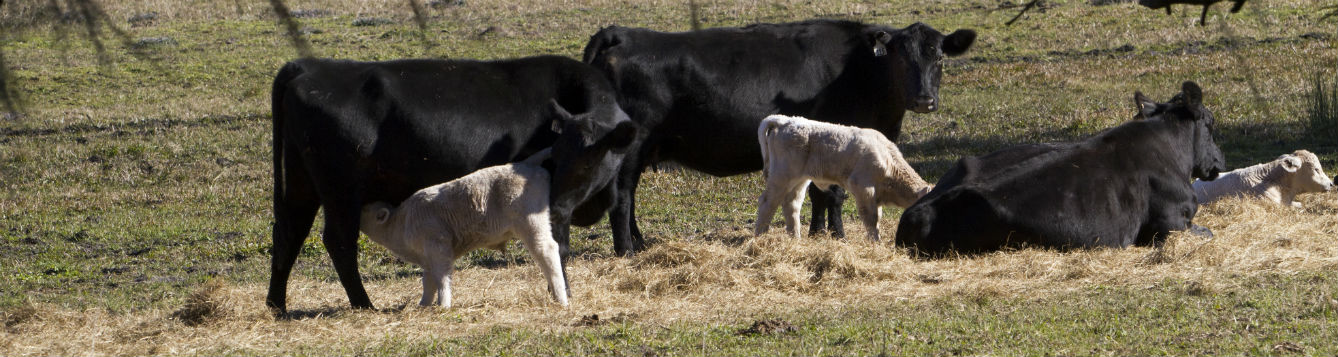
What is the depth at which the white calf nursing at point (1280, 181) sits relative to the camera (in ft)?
38.3

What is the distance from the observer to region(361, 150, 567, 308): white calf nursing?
7363 millimetres

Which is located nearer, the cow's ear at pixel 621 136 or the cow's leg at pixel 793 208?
the cow's ear at pixel 621 136

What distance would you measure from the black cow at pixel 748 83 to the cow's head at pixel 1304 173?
130 inches

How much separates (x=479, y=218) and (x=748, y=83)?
330 cm

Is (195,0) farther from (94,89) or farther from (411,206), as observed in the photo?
(94,89)

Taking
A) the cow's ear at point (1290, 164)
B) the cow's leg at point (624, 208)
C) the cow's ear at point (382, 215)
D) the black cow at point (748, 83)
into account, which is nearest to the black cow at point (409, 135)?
the cow's ear at point (382, 215)

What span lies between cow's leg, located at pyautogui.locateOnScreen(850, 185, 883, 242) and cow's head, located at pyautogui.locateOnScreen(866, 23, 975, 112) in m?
1.17

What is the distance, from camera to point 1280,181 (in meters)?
11.8

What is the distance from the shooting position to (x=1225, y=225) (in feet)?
33.7

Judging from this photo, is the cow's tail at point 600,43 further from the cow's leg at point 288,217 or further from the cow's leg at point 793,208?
the cow's leg at point 288,217

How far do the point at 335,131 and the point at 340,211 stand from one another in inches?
18.8

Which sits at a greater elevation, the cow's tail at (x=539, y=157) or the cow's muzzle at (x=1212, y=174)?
the cow's tail at (x=539, y=157)

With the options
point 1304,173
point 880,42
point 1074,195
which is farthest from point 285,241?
point 1304,173

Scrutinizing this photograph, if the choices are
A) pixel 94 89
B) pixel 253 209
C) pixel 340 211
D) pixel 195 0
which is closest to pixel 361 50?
pixel 94 89
